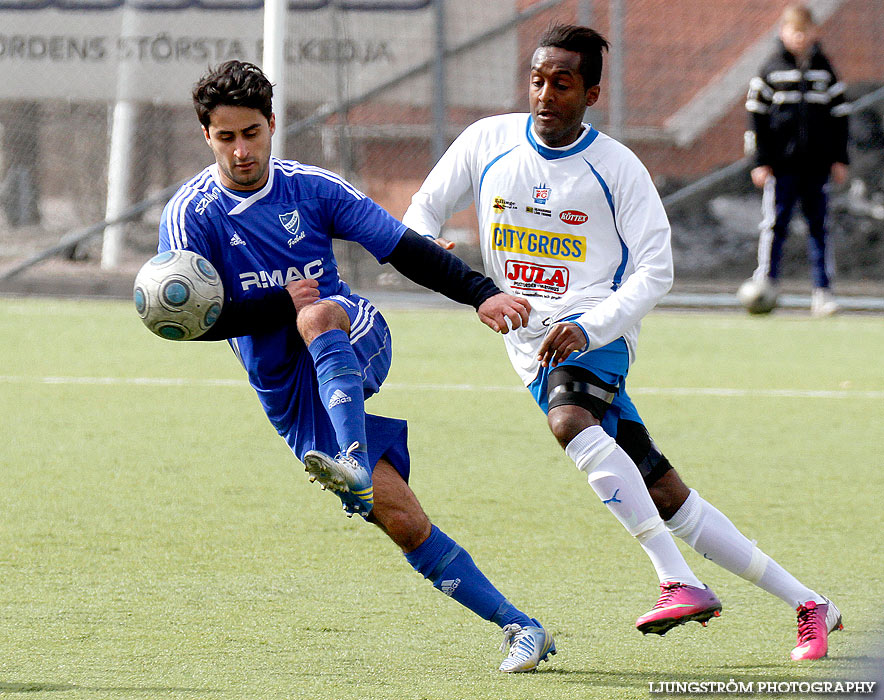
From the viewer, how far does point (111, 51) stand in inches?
545

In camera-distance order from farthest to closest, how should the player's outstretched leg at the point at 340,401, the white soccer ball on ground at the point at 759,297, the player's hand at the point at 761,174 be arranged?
1. the white soccer ball on ground at the point at 759,297
2. the player's hand at the point at 761,174
3. the player's outstretched leg at the point at 340,401

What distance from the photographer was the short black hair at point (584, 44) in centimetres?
392

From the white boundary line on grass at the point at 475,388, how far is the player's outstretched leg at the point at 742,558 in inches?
179

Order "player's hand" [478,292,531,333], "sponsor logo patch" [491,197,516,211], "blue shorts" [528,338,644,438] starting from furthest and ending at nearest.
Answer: "sponsor logo patch" [491,197,516,211] < "blue shorts" [528,338,644,438] < "player's hand" [478,292,531,333]

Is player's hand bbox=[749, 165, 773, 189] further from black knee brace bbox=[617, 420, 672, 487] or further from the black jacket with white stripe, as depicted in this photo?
black knee brace bbox=[617, 420, 672, 487]

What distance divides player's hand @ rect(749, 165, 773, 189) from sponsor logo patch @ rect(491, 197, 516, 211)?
286 inches

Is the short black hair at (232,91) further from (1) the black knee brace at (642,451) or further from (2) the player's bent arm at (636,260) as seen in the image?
(1) the black knee brace at (642,451)

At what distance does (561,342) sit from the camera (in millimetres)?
3658

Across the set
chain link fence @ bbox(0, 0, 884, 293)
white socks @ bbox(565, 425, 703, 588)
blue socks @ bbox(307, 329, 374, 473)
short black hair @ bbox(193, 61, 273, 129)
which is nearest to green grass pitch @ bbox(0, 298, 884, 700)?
white socks @ bbox(565, 425, 703, 588)

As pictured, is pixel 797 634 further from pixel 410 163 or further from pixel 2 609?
pixel 410 163

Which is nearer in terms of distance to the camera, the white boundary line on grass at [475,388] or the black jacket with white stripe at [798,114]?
the white boundary line on grass at [475,388]

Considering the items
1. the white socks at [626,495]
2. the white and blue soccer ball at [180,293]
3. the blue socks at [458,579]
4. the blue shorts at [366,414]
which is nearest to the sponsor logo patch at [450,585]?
the blue socks at [458,579]

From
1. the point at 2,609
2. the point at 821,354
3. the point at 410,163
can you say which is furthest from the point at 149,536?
the point at 410,163

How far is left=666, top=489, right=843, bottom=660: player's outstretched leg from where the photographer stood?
3732mm
